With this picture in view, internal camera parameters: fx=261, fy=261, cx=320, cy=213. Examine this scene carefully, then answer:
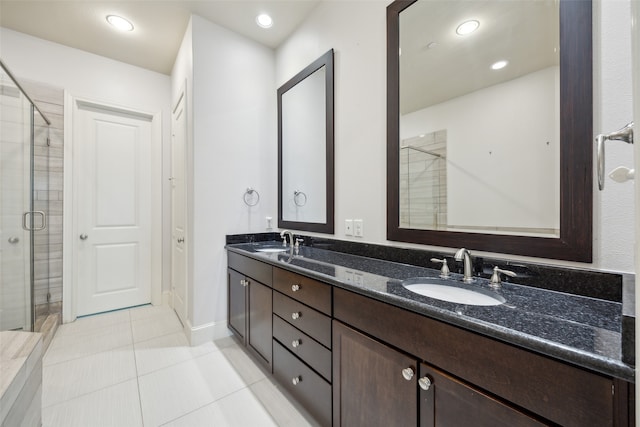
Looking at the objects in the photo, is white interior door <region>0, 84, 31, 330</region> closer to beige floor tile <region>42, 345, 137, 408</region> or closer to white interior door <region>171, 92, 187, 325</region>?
beige floor tile <region>42, 345, 137, 408</region>

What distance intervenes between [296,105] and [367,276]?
176 centimetres

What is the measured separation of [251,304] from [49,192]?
2.29m

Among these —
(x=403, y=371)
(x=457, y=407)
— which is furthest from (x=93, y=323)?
(x=457, y=407)

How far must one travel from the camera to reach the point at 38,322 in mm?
2221

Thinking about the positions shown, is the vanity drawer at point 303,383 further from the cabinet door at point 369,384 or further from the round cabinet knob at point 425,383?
the round cabinet knob at point 425,383

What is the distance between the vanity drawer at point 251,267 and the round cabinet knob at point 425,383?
1014 millimetres

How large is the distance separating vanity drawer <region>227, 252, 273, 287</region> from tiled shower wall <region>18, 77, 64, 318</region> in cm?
A: 172

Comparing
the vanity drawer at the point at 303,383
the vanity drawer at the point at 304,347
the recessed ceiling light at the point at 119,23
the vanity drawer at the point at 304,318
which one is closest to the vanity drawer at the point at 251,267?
the vanity drawer at the point at 304,318

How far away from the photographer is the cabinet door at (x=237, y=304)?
197cm

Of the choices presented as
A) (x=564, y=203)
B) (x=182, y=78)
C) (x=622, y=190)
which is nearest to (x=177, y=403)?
(x=564, y=203)

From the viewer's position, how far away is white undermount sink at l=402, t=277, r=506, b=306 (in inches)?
41.2

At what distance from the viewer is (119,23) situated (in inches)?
88.4

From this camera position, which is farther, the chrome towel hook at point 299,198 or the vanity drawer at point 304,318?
the chrome towel hook at point 299,198

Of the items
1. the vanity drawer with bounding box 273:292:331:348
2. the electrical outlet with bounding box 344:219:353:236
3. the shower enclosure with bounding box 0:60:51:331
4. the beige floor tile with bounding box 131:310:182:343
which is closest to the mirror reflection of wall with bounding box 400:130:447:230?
the electrical outlet with bounding box 344:219:353:236
